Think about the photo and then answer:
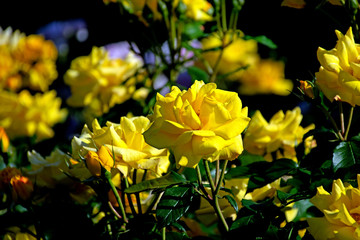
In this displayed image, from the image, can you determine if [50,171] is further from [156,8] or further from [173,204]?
[156,8]

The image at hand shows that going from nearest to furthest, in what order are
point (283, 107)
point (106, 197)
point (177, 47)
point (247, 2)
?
point (106, 197) → point (177, 47) → point (247, 2) → point (283, 107)

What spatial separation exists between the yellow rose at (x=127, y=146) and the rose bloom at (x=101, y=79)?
76 centimetres

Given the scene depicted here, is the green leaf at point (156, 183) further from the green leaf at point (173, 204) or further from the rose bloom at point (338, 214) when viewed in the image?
the rose bloom at point (338, 214)

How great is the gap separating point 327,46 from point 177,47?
0.36 meters

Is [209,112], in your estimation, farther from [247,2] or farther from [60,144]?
[247,2]

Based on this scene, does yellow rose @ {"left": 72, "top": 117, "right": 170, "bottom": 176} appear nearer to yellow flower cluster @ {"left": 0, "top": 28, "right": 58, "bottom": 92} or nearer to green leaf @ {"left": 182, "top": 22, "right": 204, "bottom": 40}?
green leaf @ {"left": 182, "top": 22, "right": 204, "bottom": 40}

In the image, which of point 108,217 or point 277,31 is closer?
point 108,217

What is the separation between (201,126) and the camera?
2.22 ft

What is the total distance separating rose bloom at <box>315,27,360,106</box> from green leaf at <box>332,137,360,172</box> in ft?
0.25

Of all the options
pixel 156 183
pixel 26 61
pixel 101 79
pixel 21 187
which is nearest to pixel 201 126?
pixel 156 183

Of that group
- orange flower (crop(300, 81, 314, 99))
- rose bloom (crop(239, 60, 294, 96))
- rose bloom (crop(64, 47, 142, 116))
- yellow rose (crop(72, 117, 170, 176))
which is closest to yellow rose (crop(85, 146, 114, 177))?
yellow rose (crop(72, 117, 170, 176))

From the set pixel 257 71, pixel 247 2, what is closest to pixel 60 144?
pixel 247 2

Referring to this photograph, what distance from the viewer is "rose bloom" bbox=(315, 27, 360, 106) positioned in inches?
27.7

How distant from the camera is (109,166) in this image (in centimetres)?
73
